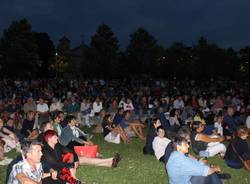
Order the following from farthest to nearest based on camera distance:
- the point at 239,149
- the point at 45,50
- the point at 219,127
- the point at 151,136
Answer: the point at 45,50
the point at 219,127
the point at 151,136
the point at 239,149

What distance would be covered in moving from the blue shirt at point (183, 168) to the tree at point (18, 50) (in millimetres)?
53624

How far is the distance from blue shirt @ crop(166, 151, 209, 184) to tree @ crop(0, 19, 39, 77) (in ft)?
176

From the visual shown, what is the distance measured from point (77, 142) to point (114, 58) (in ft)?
175

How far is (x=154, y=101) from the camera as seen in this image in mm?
25797

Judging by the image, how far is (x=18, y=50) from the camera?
2313 inches

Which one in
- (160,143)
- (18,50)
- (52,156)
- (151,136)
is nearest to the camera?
(52,156)

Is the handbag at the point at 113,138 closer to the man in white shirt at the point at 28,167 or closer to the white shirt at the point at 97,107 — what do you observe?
the white shirt at the point at 97,107

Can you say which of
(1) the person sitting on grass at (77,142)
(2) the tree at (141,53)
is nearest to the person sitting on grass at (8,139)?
(1) the person sitting on grass at (77,142)

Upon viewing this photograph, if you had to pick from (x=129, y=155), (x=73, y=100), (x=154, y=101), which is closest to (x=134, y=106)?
(x=154, y=101)

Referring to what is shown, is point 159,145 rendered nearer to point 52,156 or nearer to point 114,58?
point 52,156

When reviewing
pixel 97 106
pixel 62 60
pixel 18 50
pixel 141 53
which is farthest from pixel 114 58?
pixel 97 106

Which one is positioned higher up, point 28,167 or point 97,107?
point 28,167

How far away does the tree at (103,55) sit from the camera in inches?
2566

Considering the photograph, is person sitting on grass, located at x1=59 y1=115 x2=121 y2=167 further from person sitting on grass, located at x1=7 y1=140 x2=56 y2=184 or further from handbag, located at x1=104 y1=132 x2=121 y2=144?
person sitting on grass, located at x1=7 y1=140 x2=56 y2=184
